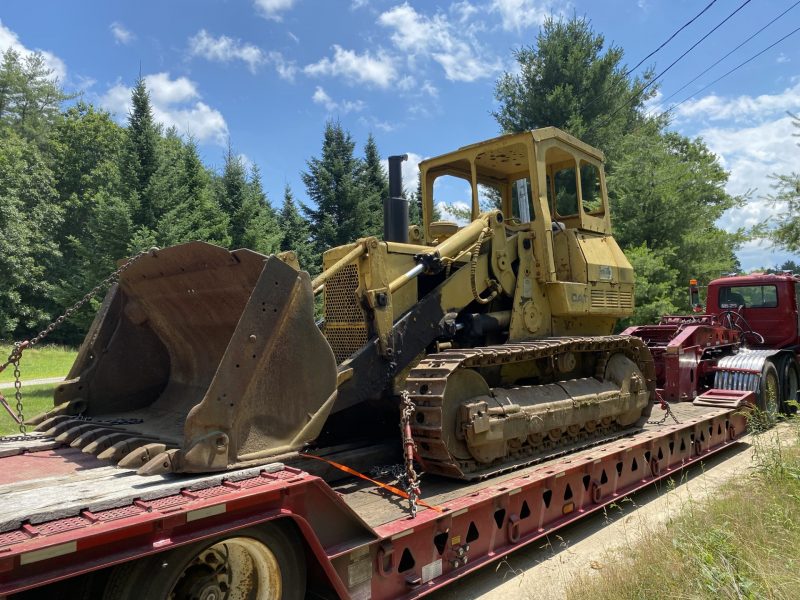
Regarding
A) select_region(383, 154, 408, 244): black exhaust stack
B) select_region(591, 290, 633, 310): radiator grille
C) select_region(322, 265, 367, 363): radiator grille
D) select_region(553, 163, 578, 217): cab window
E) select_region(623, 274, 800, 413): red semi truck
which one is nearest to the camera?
select_region(322, 265, 367, 363): radiator grille

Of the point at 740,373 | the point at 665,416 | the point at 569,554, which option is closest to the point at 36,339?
the point at 569,554

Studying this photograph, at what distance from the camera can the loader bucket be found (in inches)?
132

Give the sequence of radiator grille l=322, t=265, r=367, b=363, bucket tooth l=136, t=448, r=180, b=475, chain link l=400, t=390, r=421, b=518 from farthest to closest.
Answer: radiator grille l=322, t=265, r=367, b=363 → chain link l=400, t=390, r=421, b=518 → bucket tooth l=136, t=448, r=180, b=475

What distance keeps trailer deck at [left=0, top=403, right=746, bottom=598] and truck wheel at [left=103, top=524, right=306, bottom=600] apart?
0.41ft

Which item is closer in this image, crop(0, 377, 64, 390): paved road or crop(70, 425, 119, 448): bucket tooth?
crop(70, 425, 119, 448): bucket tooth

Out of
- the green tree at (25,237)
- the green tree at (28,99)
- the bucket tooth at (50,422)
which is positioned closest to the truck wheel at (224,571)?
the bucket tooth at (50,422)

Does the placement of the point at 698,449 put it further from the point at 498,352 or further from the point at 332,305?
the point at 332,305

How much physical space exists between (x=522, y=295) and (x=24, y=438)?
456 cm

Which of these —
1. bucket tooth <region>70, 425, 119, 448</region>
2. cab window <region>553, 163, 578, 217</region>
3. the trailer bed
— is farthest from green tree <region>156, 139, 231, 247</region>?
the trailer bed

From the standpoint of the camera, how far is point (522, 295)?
6.19 metres

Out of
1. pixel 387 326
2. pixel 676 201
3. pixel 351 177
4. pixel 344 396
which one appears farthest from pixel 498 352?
pixel 351 177

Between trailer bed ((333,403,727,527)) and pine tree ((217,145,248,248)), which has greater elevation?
pine tree ((217,145,248,248))

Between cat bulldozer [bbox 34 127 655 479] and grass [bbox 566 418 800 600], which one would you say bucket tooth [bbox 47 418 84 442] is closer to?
cat bulldozer [bbox 34 127 655 479]

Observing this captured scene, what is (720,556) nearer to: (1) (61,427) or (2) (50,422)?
(1) (61,427)
